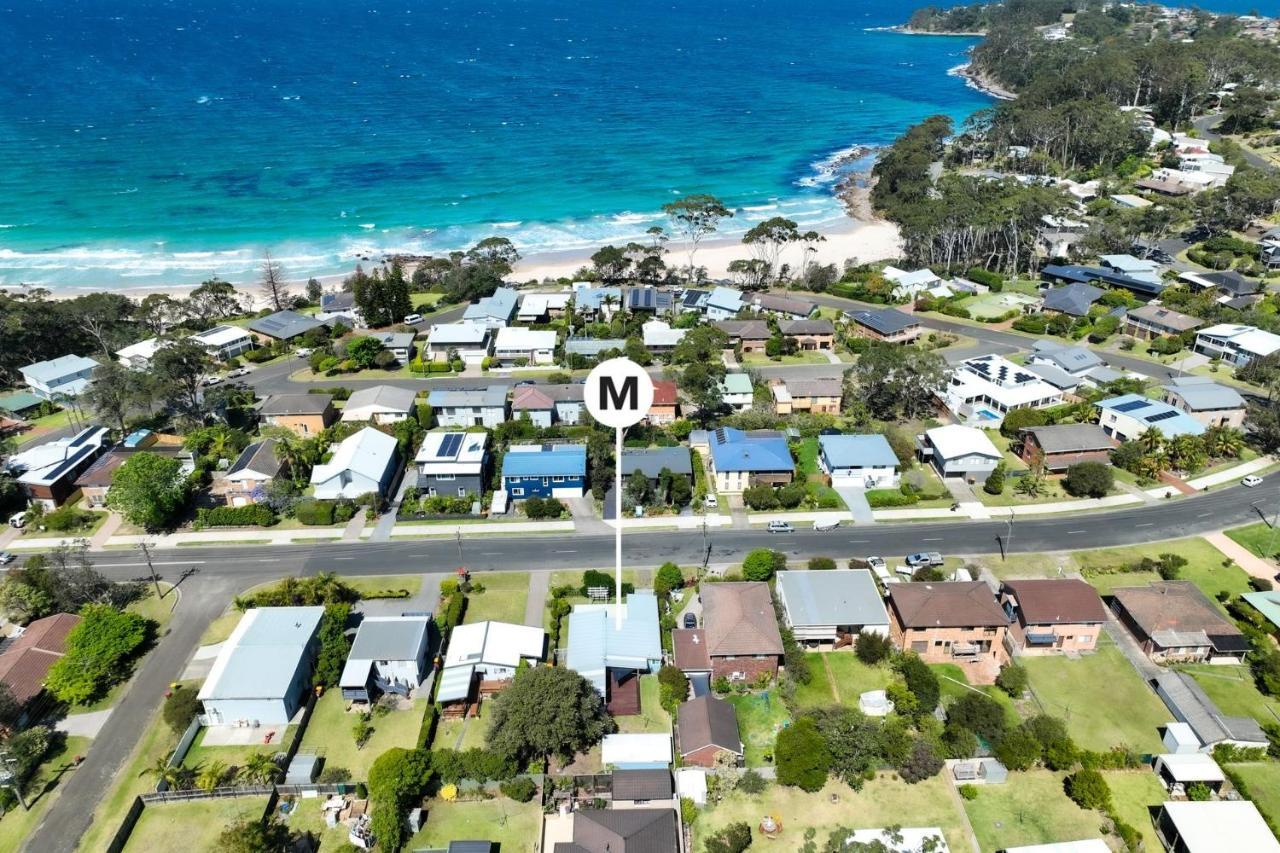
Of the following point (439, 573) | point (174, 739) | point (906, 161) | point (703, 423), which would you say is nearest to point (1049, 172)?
point (906, 161)

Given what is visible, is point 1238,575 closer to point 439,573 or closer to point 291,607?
point 439,573

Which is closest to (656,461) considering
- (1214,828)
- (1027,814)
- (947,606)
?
(947,606)

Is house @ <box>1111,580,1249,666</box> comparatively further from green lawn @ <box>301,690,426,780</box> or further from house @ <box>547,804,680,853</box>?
green lawn @ <box>301,690,426,780</box>

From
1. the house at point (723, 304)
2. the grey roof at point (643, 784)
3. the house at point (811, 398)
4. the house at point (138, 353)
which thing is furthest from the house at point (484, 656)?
the house at point (723, 304)

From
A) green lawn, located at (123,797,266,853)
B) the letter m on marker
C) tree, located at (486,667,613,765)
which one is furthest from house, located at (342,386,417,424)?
the letter m on marker

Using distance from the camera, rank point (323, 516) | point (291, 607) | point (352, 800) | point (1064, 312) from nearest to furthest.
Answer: point (352, 800) < point (291, 607) < point (323, 516) < point (1064, 312)

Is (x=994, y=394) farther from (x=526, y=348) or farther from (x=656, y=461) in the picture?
(x=526, y=348)
